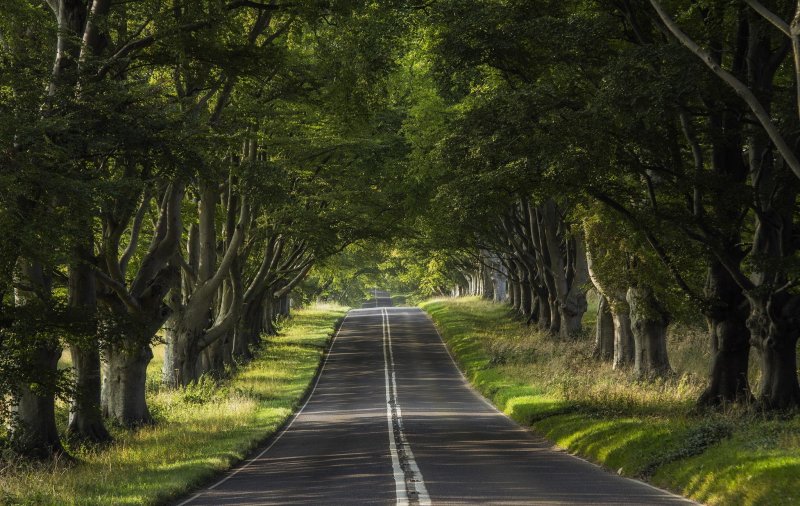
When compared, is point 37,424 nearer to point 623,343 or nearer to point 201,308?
point 201,308

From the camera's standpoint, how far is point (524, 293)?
62.5m

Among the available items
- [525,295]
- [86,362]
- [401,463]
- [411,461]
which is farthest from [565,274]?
[401,463]

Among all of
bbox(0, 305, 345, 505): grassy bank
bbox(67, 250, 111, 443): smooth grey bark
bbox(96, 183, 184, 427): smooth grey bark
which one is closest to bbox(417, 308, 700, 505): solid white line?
bbox(0, 305, 345, 505): grassy bank

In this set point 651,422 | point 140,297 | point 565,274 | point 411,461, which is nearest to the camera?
point 411,461

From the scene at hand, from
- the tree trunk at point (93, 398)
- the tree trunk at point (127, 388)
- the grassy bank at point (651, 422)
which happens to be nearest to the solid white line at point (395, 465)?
the grassy bank at point (651, 422)

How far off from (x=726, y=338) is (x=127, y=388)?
14.3m

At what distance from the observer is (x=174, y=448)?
20.8 m

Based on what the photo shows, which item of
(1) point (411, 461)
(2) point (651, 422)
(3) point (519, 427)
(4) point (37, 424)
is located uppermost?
(4) point (37, 424)

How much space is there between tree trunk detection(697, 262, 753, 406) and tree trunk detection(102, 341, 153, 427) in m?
13.3

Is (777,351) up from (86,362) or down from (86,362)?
down

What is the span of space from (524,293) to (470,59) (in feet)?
141

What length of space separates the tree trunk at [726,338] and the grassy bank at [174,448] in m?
9.76

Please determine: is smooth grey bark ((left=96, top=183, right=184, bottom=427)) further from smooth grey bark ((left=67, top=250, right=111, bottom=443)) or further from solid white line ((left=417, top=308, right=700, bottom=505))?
solid white line ((left=417, top=308, right=700, bottom=505))

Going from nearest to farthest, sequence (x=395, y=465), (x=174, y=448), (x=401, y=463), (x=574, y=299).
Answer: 1. (x=395, y=465)
2. (x=401, y=463)
3. (x=174, y=448)
4. (x=574, y=299)
